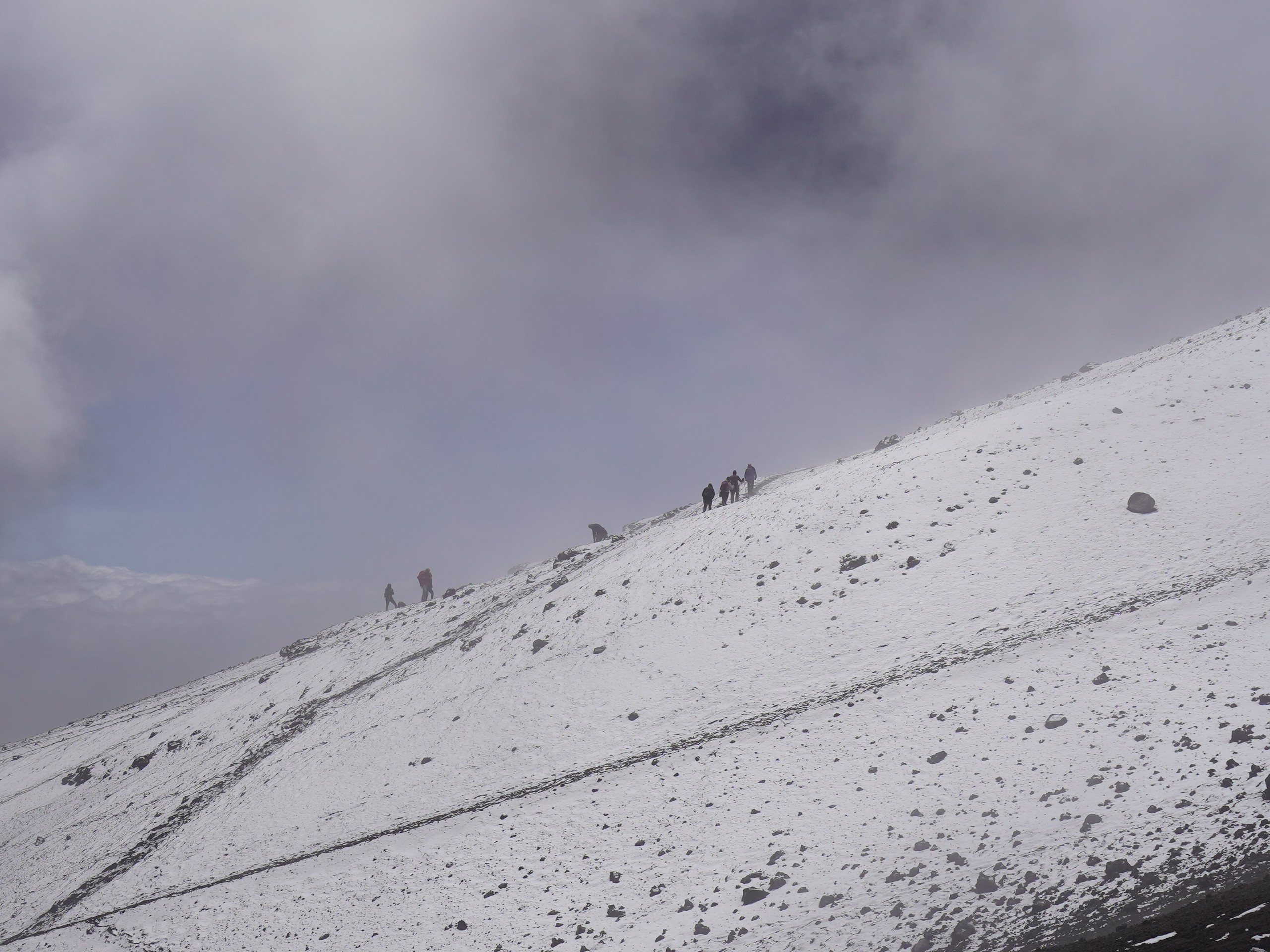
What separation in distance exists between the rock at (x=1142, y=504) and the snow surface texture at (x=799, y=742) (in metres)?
0.41

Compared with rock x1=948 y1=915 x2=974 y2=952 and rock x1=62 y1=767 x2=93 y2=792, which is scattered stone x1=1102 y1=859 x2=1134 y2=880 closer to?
rock x1=948 y1=915 x2=974 y2=952

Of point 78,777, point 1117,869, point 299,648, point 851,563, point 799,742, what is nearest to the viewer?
point 1117,869

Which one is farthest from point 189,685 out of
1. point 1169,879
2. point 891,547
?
point 1169,879

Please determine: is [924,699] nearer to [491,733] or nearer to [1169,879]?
[1169,879]

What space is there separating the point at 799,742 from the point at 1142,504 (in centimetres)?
1632

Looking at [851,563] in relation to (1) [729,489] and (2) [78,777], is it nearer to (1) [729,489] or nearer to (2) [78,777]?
(1) [729,489]

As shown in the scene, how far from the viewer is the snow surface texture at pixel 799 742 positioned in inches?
600

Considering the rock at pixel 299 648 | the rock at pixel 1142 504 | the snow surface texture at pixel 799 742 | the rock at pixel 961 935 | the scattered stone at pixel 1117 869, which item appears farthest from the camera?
the rock at pixel 299 648

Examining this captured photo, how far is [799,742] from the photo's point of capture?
21500 mm

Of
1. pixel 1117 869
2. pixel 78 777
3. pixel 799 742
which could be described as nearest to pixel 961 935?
pixel 1117 869

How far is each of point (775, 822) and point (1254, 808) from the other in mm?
9558

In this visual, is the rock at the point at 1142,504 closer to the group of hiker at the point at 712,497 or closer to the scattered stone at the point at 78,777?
the group of hiker at the point at 712,497

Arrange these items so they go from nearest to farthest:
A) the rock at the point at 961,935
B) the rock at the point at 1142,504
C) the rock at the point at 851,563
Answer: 1. the rock at the point at 961,935
2. the rock at the point at 1142,504
3. the rock at the point at 851,563

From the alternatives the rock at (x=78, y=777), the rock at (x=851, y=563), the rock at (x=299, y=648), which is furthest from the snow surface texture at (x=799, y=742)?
the rock at (x=299, y=648)
